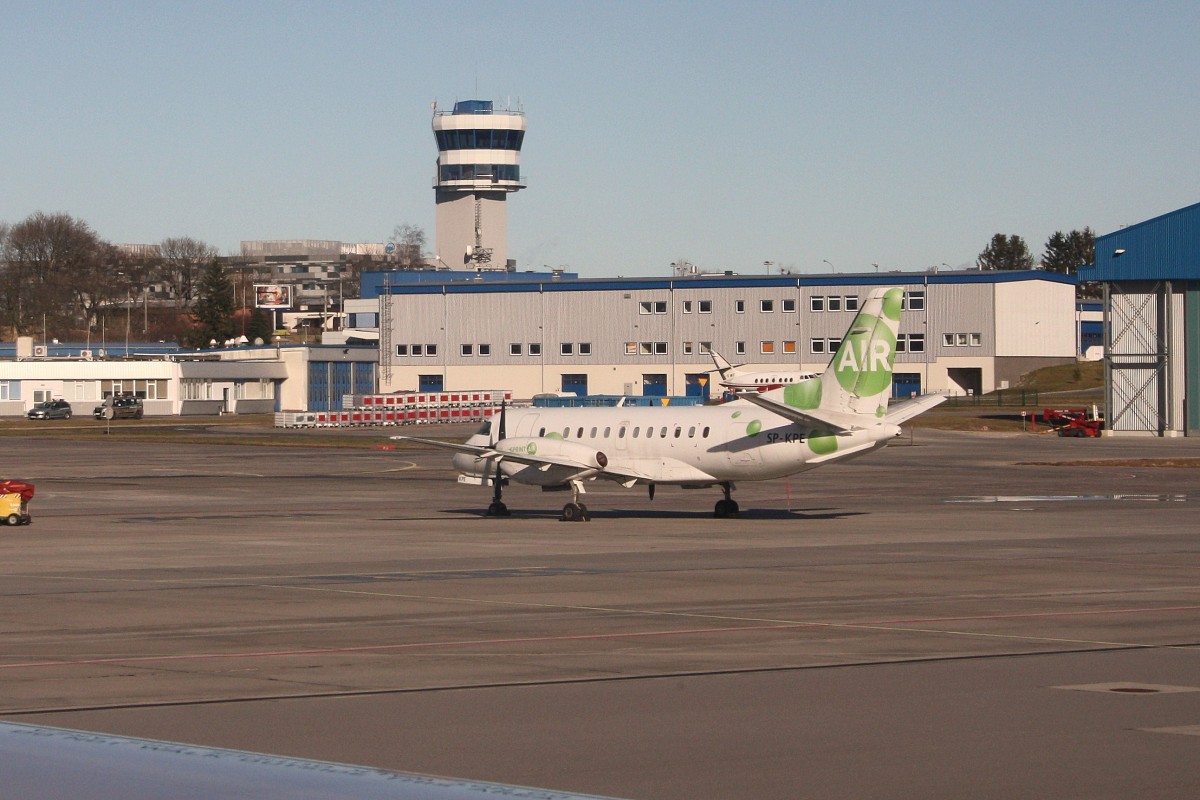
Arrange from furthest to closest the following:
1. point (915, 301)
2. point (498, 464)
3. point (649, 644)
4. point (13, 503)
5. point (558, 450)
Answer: point (915, 301) < point (498, 464) < point (558, 450) < point (13, 503) < point (649, 644)

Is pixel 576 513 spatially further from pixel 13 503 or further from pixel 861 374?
pixel 13 503

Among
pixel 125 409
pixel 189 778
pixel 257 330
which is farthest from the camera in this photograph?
pixel 257 330

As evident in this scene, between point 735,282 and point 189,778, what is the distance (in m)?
113

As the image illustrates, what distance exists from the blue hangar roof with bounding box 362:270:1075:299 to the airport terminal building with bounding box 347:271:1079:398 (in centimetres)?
11

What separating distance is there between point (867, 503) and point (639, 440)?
787 centimetres

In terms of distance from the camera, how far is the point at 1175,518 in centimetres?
3497

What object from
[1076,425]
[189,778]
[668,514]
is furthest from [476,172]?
[189,778]

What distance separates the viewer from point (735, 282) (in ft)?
389

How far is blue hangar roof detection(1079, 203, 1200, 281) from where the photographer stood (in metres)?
75.3

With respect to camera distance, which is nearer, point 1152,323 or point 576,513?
point 576,513

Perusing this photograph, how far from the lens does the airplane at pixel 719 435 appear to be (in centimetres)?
3475

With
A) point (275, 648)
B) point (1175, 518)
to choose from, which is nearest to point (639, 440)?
point (1175, 518)

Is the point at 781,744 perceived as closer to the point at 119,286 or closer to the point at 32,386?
the point at 32,386

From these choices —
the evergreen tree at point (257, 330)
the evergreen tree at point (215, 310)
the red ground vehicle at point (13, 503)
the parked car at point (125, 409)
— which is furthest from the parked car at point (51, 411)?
the red ground vehicle at point (13, 503)
